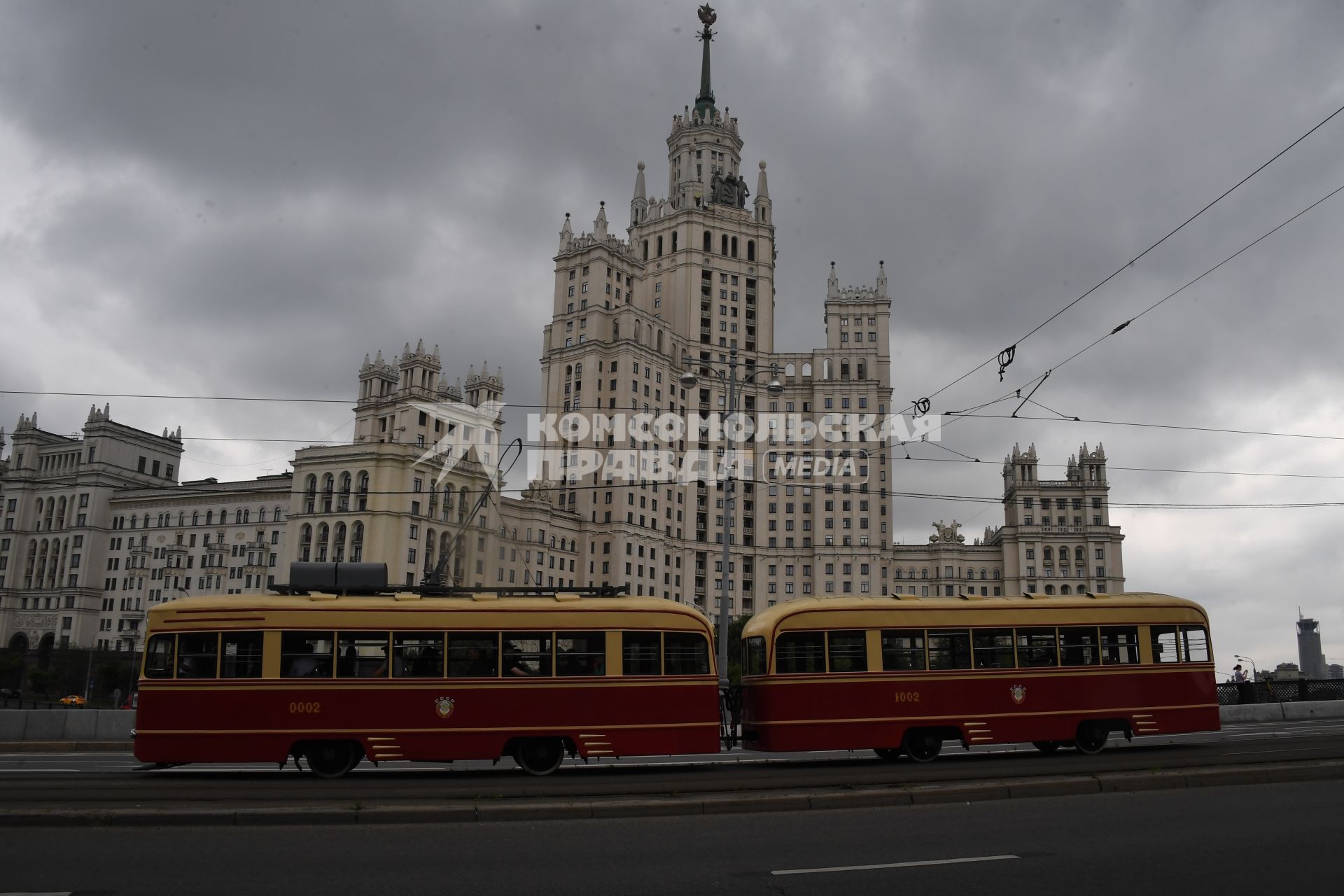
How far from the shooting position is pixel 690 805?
1380 cm

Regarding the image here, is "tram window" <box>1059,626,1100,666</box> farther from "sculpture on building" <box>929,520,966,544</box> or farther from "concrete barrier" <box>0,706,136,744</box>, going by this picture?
"sculpture on building" <box>929,520,966,544</box>

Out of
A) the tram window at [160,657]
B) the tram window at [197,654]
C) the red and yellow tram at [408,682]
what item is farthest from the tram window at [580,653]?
the tram window at [160,657]

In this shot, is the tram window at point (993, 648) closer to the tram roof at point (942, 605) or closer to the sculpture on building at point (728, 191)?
the tram roof at point (942, 605)

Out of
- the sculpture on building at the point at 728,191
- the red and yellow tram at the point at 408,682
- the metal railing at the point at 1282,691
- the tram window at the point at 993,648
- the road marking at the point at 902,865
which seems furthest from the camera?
the sculpture on building at the point at 728,191

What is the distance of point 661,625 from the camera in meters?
20.1

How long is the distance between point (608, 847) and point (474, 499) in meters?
91.4

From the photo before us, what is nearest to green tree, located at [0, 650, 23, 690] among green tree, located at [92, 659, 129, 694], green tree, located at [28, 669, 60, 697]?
green tree, located at [28, 669, 60, 697]

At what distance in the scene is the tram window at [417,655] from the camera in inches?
757

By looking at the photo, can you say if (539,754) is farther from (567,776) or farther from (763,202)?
(763,202)

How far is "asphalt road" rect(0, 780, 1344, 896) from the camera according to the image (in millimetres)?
9617

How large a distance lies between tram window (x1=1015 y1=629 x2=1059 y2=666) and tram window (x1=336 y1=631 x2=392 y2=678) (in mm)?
12549

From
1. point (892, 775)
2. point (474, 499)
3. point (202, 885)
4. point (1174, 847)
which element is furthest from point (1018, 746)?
point (474, 499)

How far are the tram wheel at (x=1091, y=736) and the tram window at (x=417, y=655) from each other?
13.2m

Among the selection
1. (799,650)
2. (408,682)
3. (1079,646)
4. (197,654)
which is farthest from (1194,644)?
(197,654)
